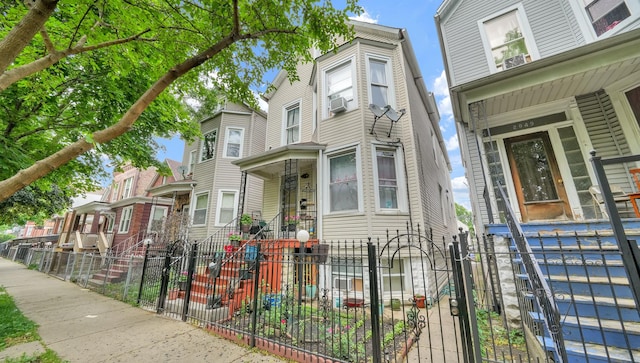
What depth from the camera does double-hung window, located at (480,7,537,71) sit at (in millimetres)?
6383

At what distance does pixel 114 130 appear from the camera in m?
3.41

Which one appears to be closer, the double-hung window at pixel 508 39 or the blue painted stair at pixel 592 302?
the blue painted stair at pixel 592 302

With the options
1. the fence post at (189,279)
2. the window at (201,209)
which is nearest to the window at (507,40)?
the fence post at (189,279)

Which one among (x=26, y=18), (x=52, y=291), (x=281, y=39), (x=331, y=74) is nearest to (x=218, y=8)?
(x=281, y=39)

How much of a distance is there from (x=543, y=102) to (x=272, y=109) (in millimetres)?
10331

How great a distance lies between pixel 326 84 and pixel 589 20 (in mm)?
7115

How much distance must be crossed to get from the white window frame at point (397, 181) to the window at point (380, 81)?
1.81 meters

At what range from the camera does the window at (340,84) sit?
8587 millimetres

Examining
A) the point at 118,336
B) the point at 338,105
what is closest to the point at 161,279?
the point at 118,336

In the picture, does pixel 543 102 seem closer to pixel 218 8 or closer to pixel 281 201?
pixel 218 8

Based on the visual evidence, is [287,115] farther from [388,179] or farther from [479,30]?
[479,30]

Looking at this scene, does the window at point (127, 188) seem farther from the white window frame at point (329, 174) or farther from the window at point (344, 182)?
the window at point (344, 182)

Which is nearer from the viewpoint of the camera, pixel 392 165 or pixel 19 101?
pixel 19 101

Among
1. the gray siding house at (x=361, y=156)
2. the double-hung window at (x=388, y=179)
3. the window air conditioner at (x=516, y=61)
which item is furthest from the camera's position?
the double-hung window at (x=388, y=179)
